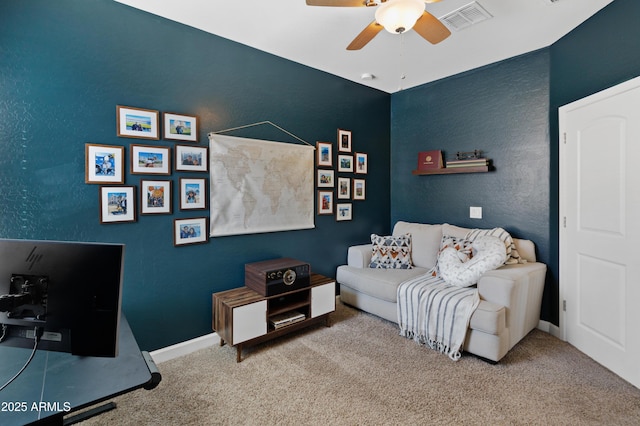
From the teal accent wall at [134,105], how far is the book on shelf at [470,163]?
176cm

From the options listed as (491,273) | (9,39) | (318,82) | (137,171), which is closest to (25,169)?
(137,171)

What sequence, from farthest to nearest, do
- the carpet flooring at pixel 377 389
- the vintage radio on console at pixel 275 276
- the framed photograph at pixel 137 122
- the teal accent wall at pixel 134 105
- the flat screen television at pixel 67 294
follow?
the vintage radio on console at pixel 275 276 < the framed photograph at pixel 137 122 < the teal accent wall at pixel 134 105 < the carpet flooring at pixel 377 389 < the flat screen television at pixel 67 294

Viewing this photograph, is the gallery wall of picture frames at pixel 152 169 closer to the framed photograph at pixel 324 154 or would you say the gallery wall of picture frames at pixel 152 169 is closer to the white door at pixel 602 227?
the framed photograph at pixel 324 154

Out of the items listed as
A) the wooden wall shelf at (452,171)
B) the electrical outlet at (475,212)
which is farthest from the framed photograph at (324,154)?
the electrical outlet at (475,212)

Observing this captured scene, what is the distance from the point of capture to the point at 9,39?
1872 millimetres

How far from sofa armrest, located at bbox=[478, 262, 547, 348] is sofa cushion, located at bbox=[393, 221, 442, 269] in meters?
0.79

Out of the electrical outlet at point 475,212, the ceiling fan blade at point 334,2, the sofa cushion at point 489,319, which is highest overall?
the ceiling fan blade at point 334,2

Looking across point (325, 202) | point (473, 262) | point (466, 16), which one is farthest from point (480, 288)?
point (466, 16)

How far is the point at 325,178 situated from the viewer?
356 centimetres

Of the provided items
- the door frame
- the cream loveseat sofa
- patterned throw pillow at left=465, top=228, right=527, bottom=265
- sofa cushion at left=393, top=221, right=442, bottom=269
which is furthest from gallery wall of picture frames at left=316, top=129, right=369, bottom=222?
the door frame

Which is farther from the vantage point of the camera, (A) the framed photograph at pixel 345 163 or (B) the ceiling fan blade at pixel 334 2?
(A) the framed photograph at pixel 345 163

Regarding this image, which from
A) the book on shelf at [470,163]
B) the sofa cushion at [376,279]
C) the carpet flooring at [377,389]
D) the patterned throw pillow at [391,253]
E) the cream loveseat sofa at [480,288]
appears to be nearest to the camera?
the carpet flooring at [377,389]

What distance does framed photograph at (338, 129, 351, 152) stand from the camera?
370cm

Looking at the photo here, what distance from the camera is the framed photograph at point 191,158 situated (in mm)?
2486
